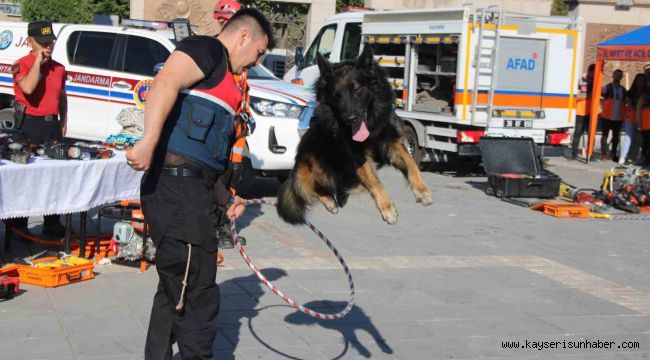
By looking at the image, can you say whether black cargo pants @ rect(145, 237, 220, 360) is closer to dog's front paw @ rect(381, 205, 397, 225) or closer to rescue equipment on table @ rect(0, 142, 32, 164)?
dog's front paw @ rect(381, 205, 397, 225)

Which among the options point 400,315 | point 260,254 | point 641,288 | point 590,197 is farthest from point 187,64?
point 590,197

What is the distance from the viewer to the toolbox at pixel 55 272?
711 centimetres

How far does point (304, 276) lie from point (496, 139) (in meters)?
7.01

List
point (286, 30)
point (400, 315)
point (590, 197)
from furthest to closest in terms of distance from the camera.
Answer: point (286, 30) < point (590, 197) < point (400, 315)

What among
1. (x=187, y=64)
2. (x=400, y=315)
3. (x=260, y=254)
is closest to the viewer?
(x=187, y=64)

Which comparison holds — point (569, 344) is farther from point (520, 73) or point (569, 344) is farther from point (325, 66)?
point (520, 73)

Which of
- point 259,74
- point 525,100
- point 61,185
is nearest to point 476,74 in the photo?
point 525,100

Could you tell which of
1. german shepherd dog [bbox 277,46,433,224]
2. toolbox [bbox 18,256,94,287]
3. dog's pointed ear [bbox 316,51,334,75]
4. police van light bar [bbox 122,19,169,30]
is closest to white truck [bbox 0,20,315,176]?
police van light bar [bbox 122,19,169,30]

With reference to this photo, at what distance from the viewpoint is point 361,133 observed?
4.69 metres

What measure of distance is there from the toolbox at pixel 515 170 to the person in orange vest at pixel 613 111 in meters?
6.44

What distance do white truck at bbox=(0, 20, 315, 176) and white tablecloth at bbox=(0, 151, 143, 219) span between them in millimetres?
3235

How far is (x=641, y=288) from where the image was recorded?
8.41 metres

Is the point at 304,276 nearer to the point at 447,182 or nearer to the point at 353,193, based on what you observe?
the point at 353,193

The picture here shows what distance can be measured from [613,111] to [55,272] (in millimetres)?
16031
